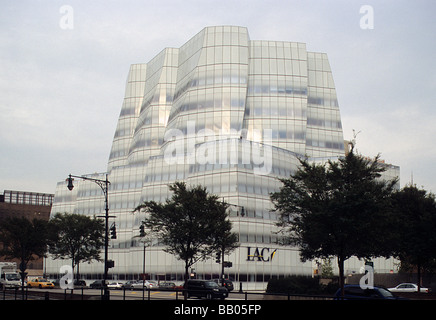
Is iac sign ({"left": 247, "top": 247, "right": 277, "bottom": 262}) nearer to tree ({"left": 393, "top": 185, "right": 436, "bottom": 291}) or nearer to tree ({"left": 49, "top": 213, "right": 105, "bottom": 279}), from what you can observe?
tree ({"left": 49, "top": 213, "right": 105, "bottom": 279})

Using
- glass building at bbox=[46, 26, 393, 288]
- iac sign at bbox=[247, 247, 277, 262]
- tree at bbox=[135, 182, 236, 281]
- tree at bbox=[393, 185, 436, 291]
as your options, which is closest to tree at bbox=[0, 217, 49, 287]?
glass building at bbox=[46, 26, 393, 288]

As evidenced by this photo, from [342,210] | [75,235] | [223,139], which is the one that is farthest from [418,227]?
[75,235]

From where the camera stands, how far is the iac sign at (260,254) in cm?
9178

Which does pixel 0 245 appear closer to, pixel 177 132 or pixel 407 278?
pixel 177 132

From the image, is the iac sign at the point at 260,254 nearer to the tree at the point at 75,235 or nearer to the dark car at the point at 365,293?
the tree at the point at 75,235

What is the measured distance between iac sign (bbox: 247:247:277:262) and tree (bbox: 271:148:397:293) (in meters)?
45.6

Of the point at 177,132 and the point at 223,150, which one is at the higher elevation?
the point at 177,132

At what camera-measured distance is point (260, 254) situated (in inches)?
3671

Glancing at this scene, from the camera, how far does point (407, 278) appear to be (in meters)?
81.7

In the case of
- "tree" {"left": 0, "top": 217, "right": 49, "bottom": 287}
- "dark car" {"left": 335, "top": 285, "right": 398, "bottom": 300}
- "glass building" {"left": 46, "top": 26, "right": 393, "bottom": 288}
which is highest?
"glass building" {"left": 46, "top": 26, "right": 393, "bottom": 288}

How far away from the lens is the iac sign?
91.8 meters

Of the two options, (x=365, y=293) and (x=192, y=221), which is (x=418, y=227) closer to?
(x=365, y=293)
